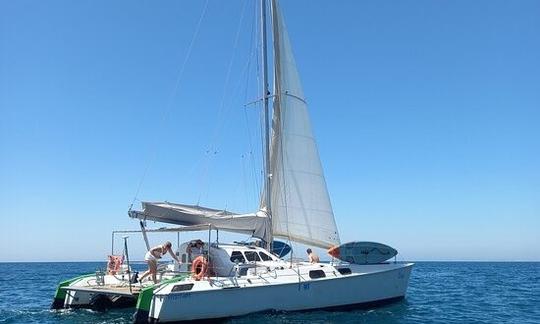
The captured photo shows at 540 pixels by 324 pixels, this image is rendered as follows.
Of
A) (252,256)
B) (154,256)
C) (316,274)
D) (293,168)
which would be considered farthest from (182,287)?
(293,168)

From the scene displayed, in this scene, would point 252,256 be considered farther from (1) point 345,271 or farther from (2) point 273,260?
(1) point 345,271

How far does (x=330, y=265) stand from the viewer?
18.6 metres

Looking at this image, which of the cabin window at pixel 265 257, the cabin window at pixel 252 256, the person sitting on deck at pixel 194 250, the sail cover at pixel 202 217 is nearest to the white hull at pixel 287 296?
the cabin window at pixel 265 257

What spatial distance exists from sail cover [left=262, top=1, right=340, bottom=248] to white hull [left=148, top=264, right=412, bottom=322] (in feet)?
9.57

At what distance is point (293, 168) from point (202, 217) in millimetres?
4987

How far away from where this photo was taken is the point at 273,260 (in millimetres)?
18734

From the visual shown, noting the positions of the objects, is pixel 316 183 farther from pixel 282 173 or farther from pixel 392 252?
pixel 392 252

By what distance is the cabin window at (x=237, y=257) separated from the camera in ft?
59.9

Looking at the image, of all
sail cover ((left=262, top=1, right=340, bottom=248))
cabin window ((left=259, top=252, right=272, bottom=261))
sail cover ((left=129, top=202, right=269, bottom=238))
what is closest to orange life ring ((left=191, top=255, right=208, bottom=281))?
sail cover ((left=129, top=202, right=269, bottom=238))

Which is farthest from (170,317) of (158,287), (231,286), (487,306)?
(487,306)

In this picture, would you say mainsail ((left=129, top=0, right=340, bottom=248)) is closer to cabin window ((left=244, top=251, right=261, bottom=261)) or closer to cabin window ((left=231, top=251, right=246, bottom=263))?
cabin window ((left=244, top=251, right=261, bottom=261))

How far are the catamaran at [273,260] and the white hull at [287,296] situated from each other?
3cm

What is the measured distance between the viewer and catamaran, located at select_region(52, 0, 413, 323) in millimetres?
15547

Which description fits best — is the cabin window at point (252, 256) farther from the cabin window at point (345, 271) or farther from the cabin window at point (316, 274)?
the cabin window at point (345, 271)
